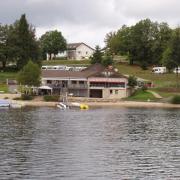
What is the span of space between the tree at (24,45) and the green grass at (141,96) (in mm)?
34345

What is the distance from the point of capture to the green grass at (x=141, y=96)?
127188 mm

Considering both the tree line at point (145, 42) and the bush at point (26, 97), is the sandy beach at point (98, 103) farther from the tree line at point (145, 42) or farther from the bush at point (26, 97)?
the tree line at point (145, 42)

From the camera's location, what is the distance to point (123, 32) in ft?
612

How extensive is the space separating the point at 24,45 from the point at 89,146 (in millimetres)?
99042

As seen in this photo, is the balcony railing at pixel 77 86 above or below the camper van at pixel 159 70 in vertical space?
below

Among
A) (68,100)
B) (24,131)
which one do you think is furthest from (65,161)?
A: (68,100)

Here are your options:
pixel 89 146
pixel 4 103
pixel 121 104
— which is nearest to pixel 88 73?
pixel 121 104

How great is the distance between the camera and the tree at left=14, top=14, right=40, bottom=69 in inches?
6152

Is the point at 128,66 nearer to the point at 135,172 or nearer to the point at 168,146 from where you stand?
the point at 168,146

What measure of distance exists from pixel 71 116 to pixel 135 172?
51.3m

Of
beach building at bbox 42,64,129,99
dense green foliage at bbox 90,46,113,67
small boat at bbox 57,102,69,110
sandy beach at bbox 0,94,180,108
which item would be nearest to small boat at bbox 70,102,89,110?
small boat at bbox 57,102,69,110

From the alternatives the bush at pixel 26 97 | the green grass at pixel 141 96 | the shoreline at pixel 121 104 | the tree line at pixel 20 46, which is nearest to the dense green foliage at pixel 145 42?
the tree line at pixel 20 46

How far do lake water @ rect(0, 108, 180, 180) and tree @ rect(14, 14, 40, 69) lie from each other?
185 ft

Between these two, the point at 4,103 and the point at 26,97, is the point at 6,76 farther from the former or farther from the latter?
the point at 4,103
